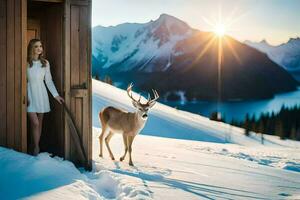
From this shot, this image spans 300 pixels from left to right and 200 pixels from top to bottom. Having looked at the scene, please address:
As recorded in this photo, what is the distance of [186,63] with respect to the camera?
11781 cm

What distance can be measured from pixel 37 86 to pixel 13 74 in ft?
Answer: 1.48

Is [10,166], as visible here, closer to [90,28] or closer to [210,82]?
[90,28]

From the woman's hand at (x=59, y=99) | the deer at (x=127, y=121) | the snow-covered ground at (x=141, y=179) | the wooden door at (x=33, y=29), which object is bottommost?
the snow-covered ground at (x=141, y=179)

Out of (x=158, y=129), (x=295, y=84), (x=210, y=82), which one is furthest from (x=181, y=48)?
(x=158, y=129)

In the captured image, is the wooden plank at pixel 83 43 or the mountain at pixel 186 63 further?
the mountain at pixel 186 63

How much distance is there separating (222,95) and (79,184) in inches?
4378

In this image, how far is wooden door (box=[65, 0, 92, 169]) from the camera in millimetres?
7273

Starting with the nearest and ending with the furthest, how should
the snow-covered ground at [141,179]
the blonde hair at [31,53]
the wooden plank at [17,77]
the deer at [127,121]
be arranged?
the snow-covered ground at [141,179]
the wooden plank at [17,77]
the blonde hair at [31,53]
the deer at [127,121]

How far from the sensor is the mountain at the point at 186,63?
104m

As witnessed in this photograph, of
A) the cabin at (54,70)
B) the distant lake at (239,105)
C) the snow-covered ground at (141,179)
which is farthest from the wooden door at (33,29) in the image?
the distant lake at (239,105)

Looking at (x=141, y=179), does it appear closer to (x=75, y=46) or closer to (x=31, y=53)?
(x=75, y=46)

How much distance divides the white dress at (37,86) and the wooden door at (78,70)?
298mm

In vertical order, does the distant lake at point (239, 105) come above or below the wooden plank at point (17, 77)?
below

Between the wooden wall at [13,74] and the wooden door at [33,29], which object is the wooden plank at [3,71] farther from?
the wooden door at [33,29]
